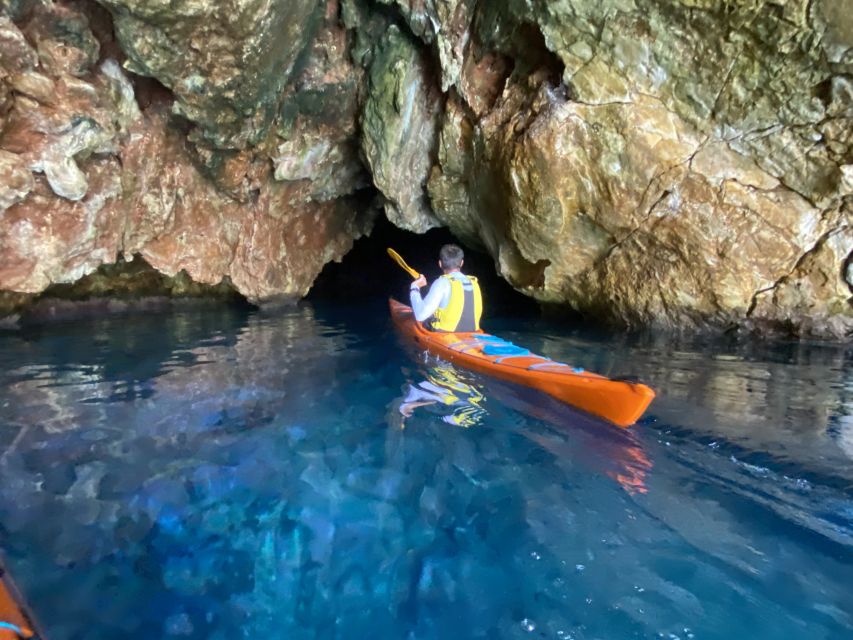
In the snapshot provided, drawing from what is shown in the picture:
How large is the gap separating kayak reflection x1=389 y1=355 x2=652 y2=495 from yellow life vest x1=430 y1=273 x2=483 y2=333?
649mm

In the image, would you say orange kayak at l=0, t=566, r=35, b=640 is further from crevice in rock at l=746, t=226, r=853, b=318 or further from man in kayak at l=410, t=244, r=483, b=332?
crevice in rock at l=746, t=226, r=853, b=318

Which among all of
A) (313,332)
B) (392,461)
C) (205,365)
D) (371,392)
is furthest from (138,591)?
(313,332)

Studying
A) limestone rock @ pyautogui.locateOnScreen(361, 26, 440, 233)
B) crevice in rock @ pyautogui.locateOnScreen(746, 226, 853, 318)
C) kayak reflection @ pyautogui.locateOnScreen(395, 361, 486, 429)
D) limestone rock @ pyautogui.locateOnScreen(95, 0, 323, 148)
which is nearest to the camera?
kayak reflection @ pyautogui.locateOnScreen(395, 361, 486, 429)

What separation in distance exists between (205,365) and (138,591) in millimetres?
4041

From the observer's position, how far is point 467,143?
27.2 feet

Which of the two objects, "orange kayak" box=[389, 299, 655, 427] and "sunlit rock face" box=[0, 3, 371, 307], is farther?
"sunlit rock face" box=[0, 3, 371, 307]

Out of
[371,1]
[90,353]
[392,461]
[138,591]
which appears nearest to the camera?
[138,591]

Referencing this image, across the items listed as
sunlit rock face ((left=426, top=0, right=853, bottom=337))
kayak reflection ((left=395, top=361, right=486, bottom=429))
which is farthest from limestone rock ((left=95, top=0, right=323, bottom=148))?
kayak reflection ((left=395, top=361, right=486, bottom=429))

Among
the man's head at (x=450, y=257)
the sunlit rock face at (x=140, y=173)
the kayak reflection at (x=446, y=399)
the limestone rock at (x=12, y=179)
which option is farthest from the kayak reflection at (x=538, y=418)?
the limestone rock at (x=12, y=179)

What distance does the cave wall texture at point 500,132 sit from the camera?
5898 mm

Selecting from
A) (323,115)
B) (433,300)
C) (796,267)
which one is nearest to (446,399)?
(433,300)

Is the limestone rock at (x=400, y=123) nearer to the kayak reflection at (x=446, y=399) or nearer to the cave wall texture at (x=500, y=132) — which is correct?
the cave wall texture at (x=500, y=132)

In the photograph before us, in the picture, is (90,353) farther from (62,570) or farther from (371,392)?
(62,570)

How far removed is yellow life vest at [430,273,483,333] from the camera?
582 centimetres
